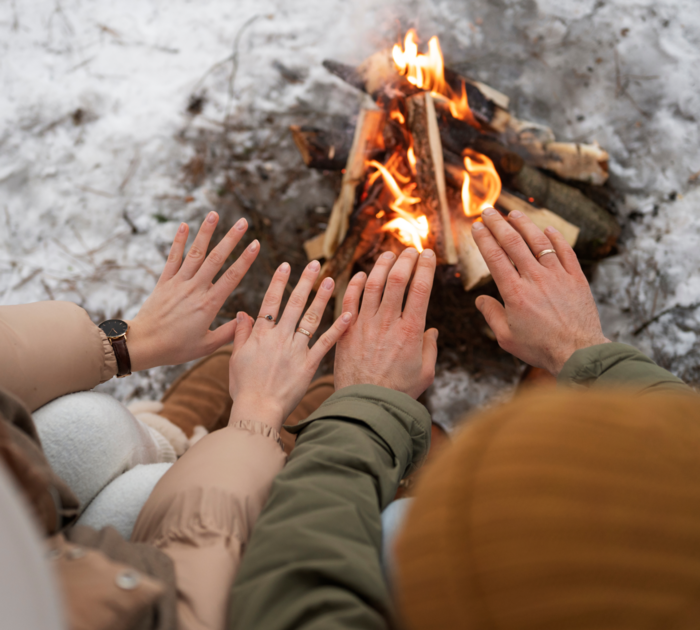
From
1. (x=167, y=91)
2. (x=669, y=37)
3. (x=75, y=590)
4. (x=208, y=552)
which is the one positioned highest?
(x=669, y=37)

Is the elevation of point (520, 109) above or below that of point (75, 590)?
above

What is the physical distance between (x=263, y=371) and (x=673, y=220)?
2.11 meters

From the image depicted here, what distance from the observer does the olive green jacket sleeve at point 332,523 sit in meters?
0.90

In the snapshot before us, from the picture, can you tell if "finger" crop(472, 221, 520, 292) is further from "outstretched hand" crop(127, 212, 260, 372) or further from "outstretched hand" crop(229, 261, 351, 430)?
"outstretched hand" crop(127, 212, 260, 372)

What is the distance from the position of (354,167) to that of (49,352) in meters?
1.38

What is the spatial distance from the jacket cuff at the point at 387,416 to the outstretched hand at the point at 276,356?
0.22 meters

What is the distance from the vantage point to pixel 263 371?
5.25 ft

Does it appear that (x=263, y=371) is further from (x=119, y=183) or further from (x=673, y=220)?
(x=673, y=220)

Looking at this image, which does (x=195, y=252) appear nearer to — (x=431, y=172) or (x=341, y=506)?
(x=431, y=172)

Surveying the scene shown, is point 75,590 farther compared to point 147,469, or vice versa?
point 147,469

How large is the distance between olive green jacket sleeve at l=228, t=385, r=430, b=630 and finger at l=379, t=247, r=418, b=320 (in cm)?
40

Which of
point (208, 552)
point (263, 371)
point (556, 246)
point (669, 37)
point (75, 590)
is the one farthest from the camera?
point (669, 37)

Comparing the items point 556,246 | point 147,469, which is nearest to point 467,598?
point 147,469

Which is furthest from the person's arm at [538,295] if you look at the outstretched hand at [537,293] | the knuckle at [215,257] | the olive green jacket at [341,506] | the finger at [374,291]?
the knuckle at [215,257]
